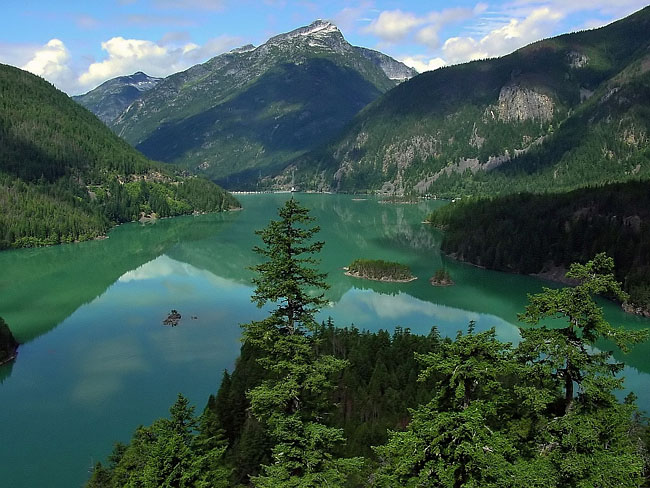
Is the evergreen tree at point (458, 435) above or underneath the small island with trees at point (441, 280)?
above

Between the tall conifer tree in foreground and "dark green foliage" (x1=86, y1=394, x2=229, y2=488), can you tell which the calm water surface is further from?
"dark green foliage" (x1=86, y1=394, x2=229, y2=488)

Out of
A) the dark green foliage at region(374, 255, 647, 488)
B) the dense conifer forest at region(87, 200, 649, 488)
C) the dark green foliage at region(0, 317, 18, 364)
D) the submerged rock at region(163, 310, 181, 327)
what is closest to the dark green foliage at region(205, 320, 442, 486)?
the dense conifer forest at region(87, 200, 649, 488)

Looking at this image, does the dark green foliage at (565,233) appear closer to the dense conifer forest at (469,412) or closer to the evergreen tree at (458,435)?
the dense conifer forest at (469,412)

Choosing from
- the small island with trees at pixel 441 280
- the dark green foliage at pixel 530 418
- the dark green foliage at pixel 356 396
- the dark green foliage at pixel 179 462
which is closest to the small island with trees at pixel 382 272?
the small island with trees at pixel 441 280

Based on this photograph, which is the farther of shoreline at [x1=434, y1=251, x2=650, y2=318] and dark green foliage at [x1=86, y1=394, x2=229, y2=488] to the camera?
shoreline at [x1=434, y1=251, x2=650, y2=318]

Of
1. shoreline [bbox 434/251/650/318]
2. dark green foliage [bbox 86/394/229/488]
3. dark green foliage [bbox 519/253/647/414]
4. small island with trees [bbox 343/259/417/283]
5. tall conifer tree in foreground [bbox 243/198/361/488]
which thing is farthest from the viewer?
small island with trees [bbox 343/259/417/283]

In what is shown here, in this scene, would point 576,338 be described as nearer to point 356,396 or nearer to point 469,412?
point 469,412

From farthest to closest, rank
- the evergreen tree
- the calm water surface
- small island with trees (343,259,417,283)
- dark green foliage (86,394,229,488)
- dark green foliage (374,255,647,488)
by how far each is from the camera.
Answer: small island with trees (343,259,417,283)
the calm water surface
dark green foliage (86,394,229,488)
dark green foliage (374,255,647,488)
the evergreen tree

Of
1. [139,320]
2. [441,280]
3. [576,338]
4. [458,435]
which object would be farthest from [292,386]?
[441,280]
